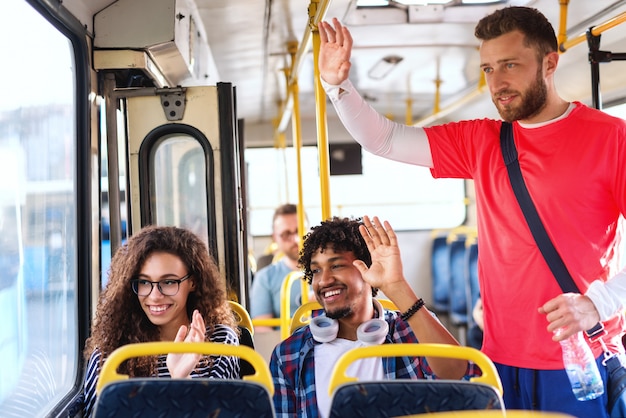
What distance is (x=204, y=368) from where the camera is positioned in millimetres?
2326

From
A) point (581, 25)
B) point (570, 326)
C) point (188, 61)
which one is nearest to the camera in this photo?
point (570, 326)

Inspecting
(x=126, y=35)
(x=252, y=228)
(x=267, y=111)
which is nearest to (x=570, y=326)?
(x=126, y=35)

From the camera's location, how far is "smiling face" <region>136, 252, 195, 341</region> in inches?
98.3

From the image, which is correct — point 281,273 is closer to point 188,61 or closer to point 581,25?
point 188,61

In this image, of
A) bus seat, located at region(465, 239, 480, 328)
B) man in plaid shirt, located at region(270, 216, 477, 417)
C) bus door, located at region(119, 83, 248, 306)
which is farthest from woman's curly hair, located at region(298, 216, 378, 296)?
bus seat, located at region(465, 239, 480, 328)

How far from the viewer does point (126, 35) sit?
2.96 m

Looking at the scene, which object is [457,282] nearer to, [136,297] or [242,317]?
[242,317]

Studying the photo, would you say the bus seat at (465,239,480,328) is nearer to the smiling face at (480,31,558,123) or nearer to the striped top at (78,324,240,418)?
the striped top at (78,324,240,418)

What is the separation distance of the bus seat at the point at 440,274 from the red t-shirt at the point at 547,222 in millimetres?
6768

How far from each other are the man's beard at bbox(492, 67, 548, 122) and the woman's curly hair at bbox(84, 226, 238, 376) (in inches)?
50.9

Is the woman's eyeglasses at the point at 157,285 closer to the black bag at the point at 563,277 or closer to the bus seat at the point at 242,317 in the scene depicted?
the bus seat at the point at 242,317

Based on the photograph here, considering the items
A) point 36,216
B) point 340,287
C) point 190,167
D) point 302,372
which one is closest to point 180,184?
point 190,167

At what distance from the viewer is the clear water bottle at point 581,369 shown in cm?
188

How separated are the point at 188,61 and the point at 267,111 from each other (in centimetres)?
452
